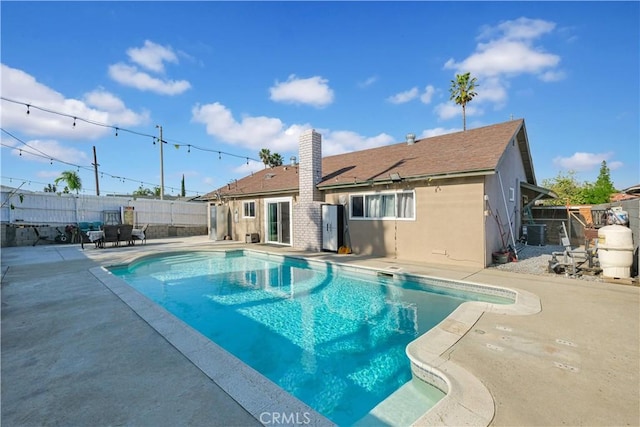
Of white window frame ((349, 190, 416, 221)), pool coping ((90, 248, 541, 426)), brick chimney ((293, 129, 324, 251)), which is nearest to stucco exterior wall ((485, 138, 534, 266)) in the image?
white window frame ((349, 190, 416, 221))

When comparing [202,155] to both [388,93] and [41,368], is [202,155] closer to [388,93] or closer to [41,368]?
[388,93]

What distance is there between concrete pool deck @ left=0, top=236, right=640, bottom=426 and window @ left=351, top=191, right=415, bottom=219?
5.07m

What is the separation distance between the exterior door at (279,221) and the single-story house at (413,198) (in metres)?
0.05

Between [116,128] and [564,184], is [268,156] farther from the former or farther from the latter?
[564,184]

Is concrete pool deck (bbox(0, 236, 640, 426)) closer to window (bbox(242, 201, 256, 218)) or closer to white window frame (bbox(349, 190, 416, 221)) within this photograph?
white window frame (bbox(349, 190, 416, 221))

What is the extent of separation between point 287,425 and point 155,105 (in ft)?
54.6

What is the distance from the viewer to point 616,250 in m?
6.27

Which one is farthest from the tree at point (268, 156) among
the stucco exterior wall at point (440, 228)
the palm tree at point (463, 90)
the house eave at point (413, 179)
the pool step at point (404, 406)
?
the pool step at point (404, 406)

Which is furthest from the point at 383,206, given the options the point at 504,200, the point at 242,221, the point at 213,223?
the point at 213,223

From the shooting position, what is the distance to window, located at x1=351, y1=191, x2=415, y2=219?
9781mm

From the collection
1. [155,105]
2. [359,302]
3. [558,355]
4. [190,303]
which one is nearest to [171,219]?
[155,105]

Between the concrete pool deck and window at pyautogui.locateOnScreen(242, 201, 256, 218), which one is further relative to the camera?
window at pyautogui.locateOnScreen(242, 201, 256, 218)

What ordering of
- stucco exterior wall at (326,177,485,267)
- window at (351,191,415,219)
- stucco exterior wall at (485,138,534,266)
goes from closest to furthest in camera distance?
stucco exterior wall at (326,177,485,267)
stucco exterior wall at (485,138,534,266)
window at (351,191,415,219)

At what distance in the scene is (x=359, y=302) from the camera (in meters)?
6.40
